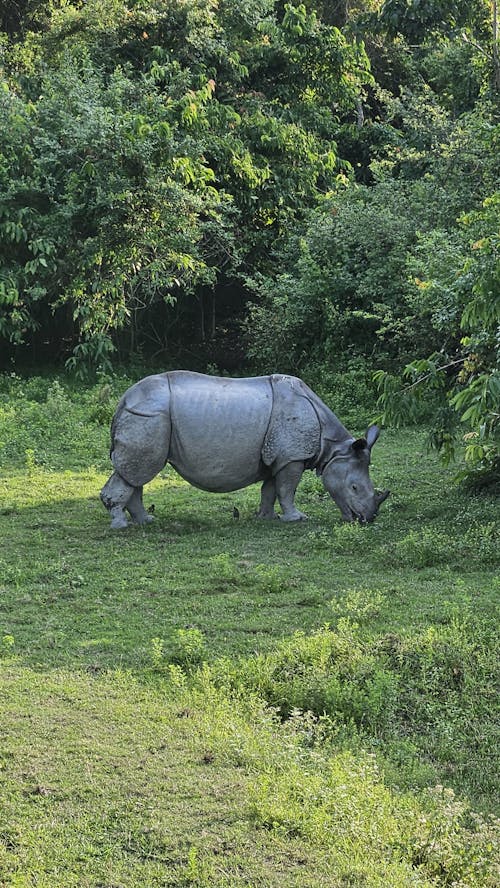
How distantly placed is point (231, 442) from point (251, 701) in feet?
15.1

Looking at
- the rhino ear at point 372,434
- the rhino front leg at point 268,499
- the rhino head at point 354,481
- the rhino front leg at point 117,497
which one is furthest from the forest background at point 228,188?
the rhino front leg at point 117,497

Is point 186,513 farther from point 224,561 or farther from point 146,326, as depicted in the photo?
point 146,326

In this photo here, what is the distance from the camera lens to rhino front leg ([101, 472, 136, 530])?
10008 mm

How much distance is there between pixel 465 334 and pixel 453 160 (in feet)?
24.1

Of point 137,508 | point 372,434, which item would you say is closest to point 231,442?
point 137,508

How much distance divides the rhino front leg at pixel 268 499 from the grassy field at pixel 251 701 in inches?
20.1

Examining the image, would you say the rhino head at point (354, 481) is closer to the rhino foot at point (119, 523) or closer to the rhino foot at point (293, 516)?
the rhino foot at point (293, 516)

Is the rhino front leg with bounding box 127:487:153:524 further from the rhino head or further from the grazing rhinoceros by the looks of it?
the rhino head

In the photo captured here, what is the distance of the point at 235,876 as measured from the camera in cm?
425

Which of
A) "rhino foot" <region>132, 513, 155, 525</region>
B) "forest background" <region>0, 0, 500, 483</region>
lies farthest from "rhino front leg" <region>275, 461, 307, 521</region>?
"forest background" <region>0, 0, 500, 483</region>

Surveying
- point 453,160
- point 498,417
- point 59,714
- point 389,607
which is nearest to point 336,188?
point 453,160

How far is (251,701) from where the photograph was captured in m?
5.75

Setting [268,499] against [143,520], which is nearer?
[143,520]

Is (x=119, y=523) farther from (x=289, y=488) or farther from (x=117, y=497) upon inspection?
(x=289, y=488)
